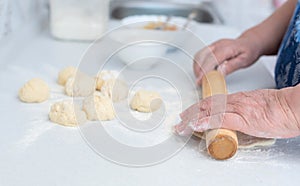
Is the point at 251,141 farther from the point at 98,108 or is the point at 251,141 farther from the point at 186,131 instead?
the point at 98,108

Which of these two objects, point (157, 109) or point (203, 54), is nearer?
point (157, 109)

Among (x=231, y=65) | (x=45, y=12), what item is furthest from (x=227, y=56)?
(x=45, y=12)

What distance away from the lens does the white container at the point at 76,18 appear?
1.24 meters

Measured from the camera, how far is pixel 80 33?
1251 millimetres

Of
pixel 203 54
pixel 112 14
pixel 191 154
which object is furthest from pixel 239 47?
pixel 112 14

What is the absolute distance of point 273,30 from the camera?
1.08m

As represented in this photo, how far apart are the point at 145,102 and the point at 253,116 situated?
8.6 inches

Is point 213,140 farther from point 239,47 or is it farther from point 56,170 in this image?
point 239,47

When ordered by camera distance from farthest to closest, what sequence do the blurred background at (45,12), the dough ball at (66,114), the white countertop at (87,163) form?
the blurred background at (45,12)
the dough ball at (66,114)
the white countertop at (87,163)

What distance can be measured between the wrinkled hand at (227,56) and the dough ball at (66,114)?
0.99 feet

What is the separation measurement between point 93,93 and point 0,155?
0.24m

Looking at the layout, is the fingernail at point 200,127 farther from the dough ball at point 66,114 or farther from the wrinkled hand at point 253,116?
the dough ball at point 66,114

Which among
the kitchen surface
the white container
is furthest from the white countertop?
the white container

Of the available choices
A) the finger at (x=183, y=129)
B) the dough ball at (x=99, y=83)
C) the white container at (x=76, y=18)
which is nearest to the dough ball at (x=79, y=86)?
the dough ball at (x=99, y=83)
